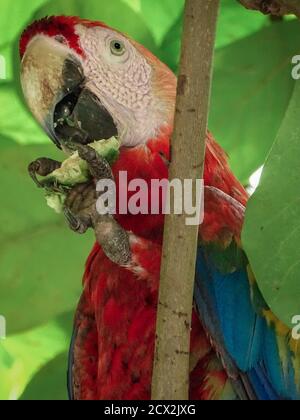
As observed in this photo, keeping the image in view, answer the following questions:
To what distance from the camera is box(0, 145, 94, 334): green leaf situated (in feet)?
3.55

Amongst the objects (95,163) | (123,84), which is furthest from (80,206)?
(123,84)

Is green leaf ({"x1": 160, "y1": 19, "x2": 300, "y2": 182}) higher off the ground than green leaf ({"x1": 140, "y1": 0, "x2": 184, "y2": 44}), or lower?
lower

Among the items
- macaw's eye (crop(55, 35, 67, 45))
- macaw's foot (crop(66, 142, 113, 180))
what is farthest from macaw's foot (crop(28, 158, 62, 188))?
macaw's eye (crop(55, 35, 67, 45))

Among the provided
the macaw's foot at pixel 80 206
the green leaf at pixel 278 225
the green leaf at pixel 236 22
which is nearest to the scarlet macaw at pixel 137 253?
the macaw's foot at pixel 80 206

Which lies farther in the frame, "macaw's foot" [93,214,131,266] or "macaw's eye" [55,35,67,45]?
"macaw's eye" [55,35,67,45]

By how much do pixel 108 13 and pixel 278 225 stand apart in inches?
19.9

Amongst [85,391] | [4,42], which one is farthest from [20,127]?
[85,391]

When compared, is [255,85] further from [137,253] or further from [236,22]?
[137,253]

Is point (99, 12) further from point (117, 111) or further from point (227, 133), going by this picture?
point (227, 133)

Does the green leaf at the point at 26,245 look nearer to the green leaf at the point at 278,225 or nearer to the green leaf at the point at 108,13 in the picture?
the green leaf at the point at 108,13

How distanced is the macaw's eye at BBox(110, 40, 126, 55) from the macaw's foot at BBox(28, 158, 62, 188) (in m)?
0.29

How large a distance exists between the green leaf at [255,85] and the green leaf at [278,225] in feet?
1.25

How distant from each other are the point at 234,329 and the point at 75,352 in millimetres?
286

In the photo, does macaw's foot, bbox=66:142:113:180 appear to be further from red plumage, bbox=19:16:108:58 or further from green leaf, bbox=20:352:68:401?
green leaf, bbox=20:352:68:401
